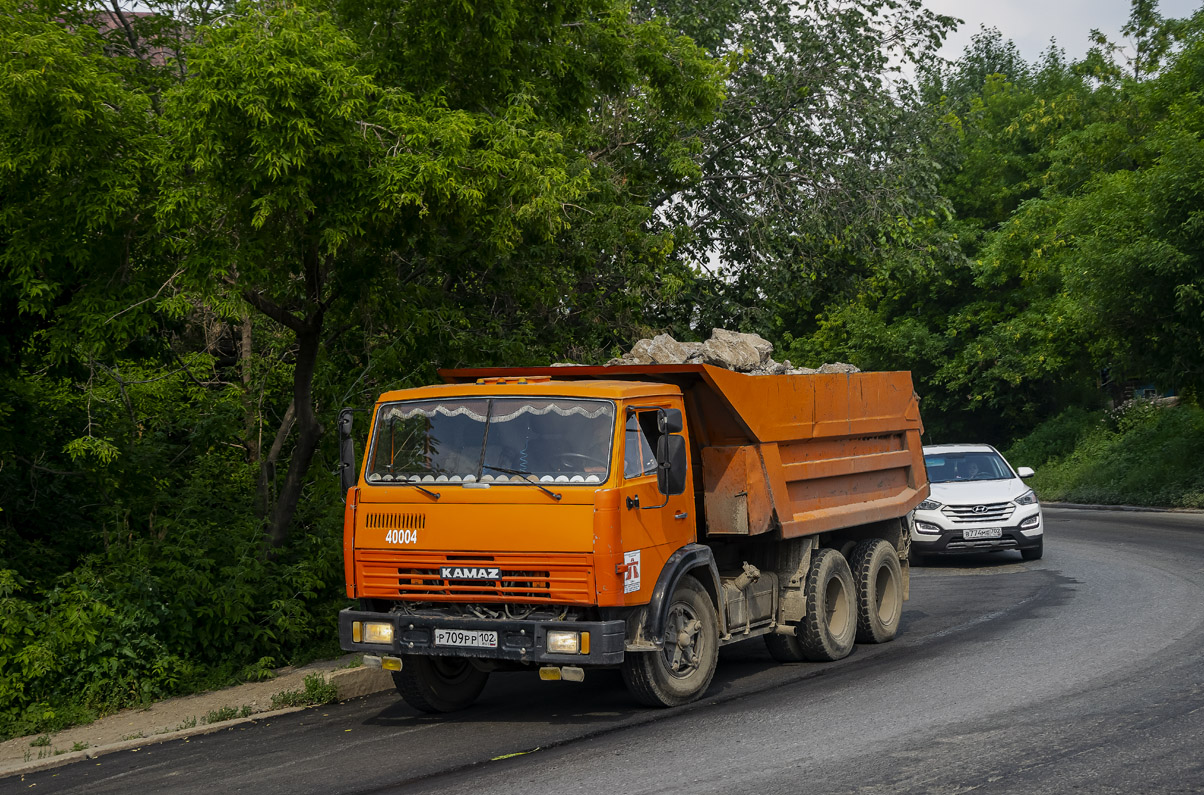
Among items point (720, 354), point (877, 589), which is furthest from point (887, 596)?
point (720, 354)

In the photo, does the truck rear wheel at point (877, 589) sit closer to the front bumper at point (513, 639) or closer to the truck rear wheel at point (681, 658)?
the truck rear wheel at point (681, 658)

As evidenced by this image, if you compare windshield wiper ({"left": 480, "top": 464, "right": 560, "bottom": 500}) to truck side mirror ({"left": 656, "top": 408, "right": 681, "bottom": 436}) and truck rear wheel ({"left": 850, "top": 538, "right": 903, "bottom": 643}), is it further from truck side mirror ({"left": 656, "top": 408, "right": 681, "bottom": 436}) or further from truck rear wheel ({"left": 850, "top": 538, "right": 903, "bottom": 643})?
truck rear wheel ({"left": 850, "top": 538, "right": 903, "bottom": 643})

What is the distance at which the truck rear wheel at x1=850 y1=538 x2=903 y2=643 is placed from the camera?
11.8 metres

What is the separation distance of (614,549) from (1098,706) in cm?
338

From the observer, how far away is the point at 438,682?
944cm

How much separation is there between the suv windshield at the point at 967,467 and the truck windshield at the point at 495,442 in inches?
461

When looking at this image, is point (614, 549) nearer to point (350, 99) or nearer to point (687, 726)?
point (687, 726)

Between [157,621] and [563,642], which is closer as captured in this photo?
[563,642]

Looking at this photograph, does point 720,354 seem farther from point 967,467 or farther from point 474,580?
point 967,467

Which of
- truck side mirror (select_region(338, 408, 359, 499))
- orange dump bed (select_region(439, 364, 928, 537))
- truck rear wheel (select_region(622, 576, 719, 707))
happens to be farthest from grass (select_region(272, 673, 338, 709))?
orange dump bed (select_region(439, 364, 928, 537))

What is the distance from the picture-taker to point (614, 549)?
8.25 m

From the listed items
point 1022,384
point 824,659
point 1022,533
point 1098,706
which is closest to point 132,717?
point 824,659

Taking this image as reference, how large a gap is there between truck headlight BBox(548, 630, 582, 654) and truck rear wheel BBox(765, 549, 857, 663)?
3220 millimetres

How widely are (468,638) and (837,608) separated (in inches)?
173
